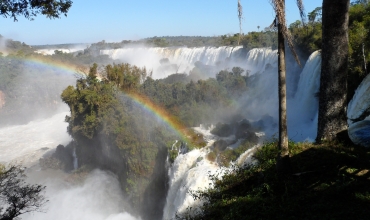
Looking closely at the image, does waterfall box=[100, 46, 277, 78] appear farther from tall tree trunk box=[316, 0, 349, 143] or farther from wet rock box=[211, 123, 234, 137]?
tall tree trunk box=[316, 0, 349, 143]

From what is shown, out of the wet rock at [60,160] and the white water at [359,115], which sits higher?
the white water at [359,115]

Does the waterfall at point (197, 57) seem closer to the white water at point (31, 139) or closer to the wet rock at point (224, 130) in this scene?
the wet rock at point (224, 130)

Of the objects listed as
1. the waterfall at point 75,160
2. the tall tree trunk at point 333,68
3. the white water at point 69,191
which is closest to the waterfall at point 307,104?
the tall tree trunk at point 333,68

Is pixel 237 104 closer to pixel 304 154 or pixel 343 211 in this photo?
pixel 304 154

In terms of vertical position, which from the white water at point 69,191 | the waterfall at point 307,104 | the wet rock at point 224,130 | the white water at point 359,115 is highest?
the white water at point 359,115

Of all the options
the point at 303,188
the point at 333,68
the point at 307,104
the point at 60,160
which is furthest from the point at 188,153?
the point at 60,160

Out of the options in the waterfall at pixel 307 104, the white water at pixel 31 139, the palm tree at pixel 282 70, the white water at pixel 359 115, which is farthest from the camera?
the white water at pixel 31 139

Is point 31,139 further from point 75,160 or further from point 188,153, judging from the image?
point 188,153
